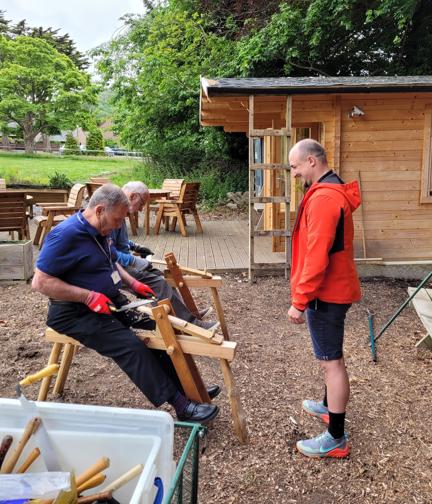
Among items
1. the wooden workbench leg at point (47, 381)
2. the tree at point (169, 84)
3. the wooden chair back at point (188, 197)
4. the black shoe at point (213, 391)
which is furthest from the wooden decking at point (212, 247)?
the tree at point (169, 84)

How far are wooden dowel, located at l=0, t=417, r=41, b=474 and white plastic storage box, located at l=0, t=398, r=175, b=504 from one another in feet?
0.09

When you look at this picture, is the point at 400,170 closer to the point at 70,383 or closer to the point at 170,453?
the point at 70,383

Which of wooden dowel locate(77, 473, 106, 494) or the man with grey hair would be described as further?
the man with grey hair

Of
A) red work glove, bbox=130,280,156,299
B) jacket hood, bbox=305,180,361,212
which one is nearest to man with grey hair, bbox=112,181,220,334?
red work glove, bbox=130,280,156,299

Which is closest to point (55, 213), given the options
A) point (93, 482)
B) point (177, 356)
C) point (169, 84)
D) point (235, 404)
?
point (177, 356)

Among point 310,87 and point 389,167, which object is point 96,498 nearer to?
point 310,87

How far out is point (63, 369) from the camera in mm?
3732

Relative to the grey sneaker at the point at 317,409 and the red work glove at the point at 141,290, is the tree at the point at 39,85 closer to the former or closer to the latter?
the red work glove at the point at 141,290

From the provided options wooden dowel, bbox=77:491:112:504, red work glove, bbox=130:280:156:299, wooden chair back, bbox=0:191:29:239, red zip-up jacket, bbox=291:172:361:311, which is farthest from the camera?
wooden chair back, bbox=0:191:29:239

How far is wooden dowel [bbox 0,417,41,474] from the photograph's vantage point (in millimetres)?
1738

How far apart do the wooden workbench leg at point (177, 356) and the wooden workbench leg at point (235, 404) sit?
0.66 feet

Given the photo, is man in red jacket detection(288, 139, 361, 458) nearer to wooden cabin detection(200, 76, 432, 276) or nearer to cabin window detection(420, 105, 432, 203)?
wooden cabin detection(200, 76, 432, 276)

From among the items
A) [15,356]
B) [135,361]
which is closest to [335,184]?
[135,361]

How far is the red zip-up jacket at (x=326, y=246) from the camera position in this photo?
2.77m
